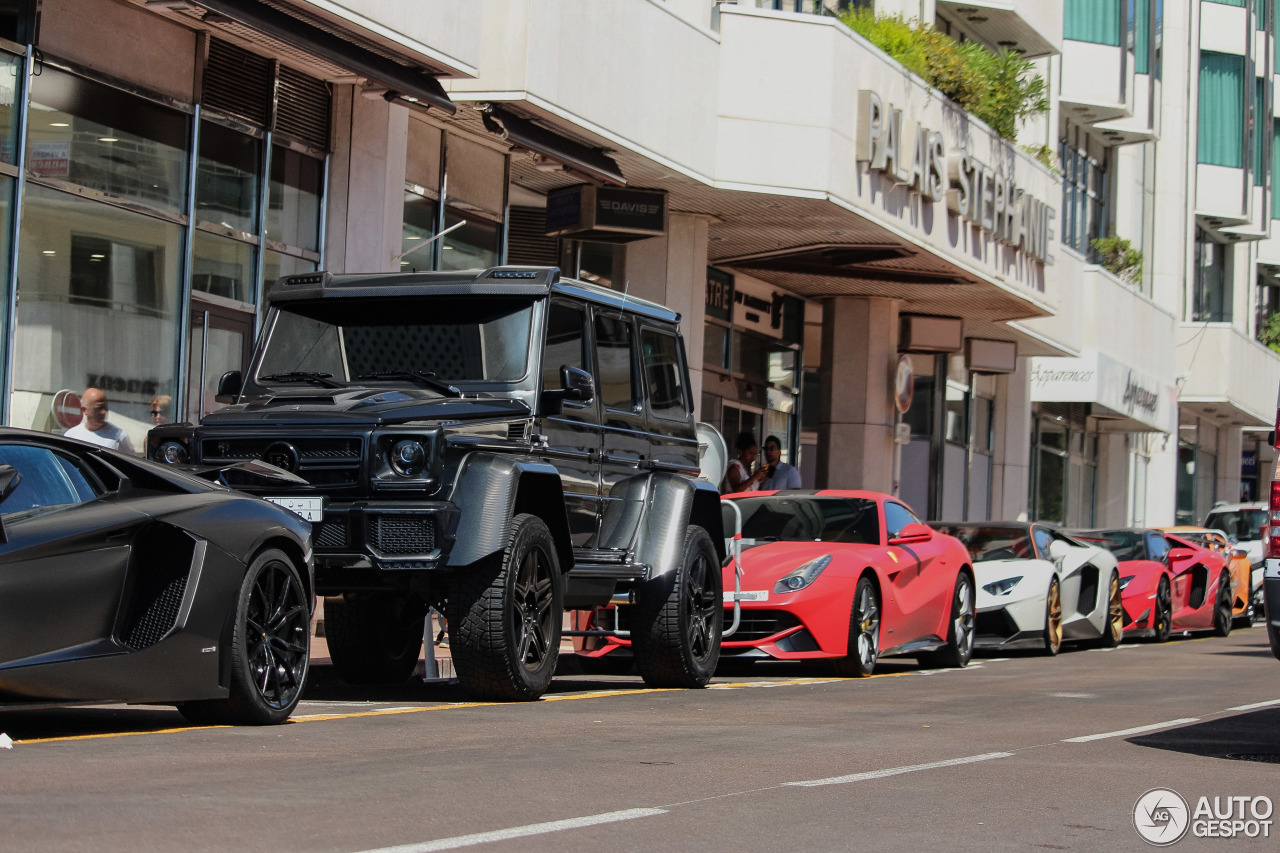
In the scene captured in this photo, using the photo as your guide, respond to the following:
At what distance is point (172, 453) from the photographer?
34.9ft

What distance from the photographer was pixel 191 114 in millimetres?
15828

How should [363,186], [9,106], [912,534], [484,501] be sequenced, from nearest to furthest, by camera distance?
[484,501] < [9,106] < [912,534] < [363,186]

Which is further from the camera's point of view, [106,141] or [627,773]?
[106,141]

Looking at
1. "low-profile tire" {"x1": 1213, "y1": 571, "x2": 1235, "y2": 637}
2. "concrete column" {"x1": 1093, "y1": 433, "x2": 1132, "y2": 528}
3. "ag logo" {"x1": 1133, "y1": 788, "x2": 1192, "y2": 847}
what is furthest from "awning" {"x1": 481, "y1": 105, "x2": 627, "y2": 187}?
"concrete column" {"x1": 1093, "y1": 433, "x2": 1132, "y2": 528}

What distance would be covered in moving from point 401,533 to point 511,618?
0.75m

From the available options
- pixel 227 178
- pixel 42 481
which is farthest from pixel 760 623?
pixel 42 481

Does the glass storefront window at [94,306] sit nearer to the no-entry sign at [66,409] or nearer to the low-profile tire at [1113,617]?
the no-entry sign at [66,409]

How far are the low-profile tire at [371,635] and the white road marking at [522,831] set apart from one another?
582 centimetres

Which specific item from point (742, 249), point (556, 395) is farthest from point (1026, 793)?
point (742, 249)

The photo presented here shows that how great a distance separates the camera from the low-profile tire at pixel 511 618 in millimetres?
10219

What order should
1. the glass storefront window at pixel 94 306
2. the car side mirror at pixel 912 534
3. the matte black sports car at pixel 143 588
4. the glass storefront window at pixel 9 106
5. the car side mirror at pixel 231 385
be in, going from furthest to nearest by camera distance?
the car side mirror at pixel 912 534 < the glass storefront window at pixel 94 306 < the glass storefront window at pixel 9 106 < the car side mirror at pixel 231 385 < the matte black sports car at pixel 143 588

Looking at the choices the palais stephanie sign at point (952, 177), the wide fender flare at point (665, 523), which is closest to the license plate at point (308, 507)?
the wide fender flare at point (665, 523)

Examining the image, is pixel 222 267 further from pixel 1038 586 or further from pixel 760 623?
pixel 1038 586

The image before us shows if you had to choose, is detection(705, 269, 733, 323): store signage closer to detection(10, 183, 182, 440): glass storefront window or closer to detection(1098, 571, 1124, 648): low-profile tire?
detection(1098, 571, 1124, 648): low-profile tire
